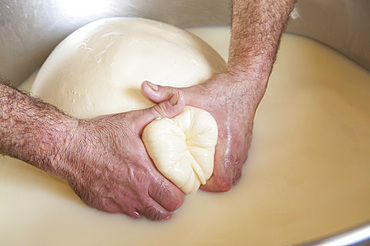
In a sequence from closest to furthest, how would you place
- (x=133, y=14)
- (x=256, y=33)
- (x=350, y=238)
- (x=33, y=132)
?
(x=350, y=238), (x=33, y=132), (x=256, y=33), (x=133, y=14)

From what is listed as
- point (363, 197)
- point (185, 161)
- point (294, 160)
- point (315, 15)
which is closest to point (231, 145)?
point (185, 161)

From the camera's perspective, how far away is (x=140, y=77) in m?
1.14

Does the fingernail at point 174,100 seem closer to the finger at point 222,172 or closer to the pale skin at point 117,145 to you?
the pale skin at point 117,145

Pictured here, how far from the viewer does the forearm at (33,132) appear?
102 cm

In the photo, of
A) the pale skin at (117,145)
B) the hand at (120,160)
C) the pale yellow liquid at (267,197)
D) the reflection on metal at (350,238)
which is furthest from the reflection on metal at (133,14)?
the reflection on metal at (350,238)

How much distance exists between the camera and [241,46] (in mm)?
1253

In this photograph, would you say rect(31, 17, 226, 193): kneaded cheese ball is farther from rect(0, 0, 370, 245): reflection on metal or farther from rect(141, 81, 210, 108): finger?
rect(0, 0, 370, 245): reflection on metal

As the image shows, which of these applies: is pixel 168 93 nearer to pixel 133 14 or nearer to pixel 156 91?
pixel 156 91

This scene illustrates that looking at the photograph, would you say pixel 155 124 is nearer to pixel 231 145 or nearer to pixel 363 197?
pixel 231 145

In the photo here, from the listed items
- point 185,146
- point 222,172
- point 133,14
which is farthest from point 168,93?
point 133,14

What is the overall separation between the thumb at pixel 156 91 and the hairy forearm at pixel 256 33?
0.75 feet

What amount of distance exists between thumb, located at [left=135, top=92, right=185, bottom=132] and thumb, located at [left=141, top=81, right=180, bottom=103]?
2cm

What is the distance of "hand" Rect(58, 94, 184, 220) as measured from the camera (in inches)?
40.3

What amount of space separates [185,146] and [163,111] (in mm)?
101
